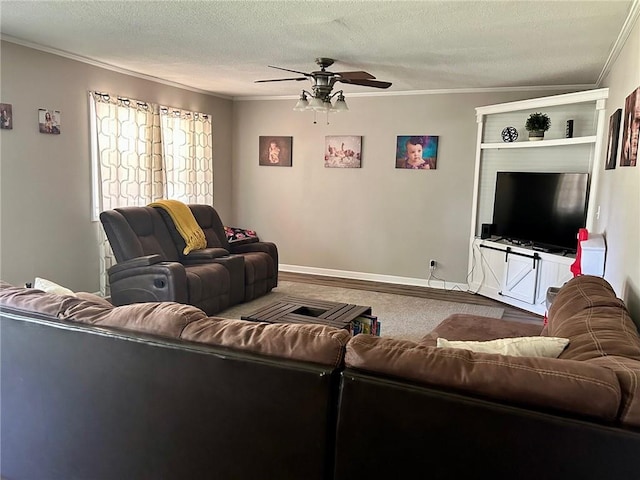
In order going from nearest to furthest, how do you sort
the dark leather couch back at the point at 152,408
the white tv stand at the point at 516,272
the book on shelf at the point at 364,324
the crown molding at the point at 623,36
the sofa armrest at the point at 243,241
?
1. the dark leather couch back at the point at 152,408
2. the crown molding at the point at 623,36
3. the book on shelf at the point at 364,324
4. the white tv stand at the point at 516,272
5. the sofa armrest at the point at 243,241

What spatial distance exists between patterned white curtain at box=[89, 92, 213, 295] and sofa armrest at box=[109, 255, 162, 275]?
2.48ft

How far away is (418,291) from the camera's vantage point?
6.09m

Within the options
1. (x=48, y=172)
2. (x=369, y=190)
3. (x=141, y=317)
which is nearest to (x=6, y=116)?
(x=48, y=172)

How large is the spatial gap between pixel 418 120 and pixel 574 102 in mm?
1824

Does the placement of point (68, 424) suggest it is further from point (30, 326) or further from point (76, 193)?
point (76, 193)

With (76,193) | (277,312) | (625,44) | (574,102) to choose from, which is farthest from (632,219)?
(76,193)

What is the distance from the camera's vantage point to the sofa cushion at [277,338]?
62.9 inches

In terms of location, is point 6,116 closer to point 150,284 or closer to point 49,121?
point 49,121

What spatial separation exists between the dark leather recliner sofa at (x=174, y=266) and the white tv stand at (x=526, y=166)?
2.51 meters

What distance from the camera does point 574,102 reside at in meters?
4.89

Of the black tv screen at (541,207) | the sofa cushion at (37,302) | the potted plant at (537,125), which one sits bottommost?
the sofa cushion at (37,302)

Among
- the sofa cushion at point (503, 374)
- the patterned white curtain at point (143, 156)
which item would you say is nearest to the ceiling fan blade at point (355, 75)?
the patterned white curtain at point (143, 156)

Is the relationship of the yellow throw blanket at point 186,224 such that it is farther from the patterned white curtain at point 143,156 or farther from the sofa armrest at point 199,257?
the patterned white curtain at point 143,156

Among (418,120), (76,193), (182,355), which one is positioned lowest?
(182,355)
